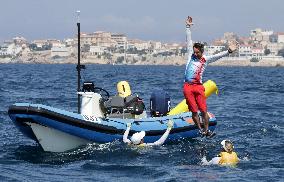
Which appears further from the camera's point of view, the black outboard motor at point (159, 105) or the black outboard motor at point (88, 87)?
the black outboard motor at point (159, 105)

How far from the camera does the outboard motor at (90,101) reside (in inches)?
694

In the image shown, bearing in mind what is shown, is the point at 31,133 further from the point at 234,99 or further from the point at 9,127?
the point at 234,99

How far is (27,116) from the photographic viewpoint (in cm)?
1566

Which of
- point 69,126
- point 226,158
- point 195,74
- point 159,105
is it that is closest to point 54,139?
point 69,126

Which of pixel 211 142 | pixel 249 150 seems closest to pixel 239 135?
pixel 211 142

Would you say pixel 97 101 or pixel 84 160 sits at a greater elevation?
pixel 97 101

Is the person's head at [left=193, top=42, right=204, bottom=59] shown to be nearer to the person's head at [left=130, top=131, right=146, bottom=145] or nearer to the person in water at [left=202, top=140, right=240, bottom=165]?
the person in water at [left=202, top=140, right=240, bottom=165]

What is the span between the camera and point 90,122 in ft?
53.8

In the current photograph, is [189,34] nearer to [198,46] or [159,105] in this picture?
[198,46]

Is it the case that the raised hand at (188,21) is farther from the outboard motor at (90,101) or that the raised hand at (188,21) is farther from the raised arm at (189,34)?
the outboard motor at (90,101)

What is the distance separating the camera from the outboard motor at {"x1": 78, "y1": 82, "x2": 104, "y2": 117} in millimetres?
17625

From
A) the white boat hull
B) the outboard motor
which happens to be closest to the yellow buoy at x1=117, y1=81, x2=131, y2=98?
the outboard motor

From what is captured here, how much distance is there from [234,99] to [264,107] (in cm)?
547

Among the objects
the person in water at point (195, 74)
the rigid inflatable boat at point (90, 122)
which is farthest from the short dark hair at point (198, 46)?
the rigid inflatable boat at point (90, 122)
